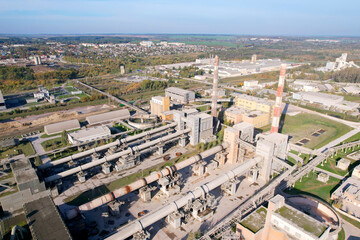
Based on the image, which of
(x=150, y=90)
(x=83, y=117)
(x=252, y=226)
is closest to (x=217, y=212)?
(x=252, y=226)

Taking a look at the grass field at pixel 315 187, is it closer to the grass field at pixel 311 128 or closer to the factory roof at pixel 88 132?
the grass field at pixel 311 128

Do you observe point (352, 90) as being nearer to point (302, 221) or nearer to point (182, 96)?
point (182, 96)

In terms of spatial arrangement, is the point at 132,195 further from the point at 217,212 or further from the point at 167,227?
the point at 217,212

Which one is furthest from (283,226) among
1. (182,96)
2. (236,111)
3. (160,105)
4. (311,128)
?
(182,96)

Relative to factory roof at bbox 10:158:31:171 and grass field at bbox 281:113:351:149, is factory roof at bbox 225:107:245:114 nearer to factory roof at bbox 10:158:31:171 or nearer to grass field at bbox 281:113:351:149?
grass field at bbox 281:113:351:149

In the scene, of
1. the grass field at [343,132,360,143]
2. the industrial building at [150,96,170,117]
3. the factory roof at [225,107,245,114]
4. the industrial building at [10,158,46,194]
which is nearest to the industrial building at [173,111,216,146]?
the factory roof at [225,107,245,114]

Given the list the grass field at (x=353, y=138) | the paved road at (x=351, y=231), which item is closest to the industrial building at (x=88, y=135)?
the paved road at (x=351, y=231)

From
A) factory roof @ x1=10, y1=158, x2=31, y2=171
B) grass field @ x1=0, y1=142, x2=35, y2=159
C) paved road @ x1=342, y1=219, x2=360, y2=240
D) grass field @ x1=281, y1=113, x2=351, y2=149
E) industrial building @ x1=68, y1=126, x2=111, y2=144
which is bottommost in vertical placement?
grass field @ x1=281, y1=113, x2=351, y2=149
